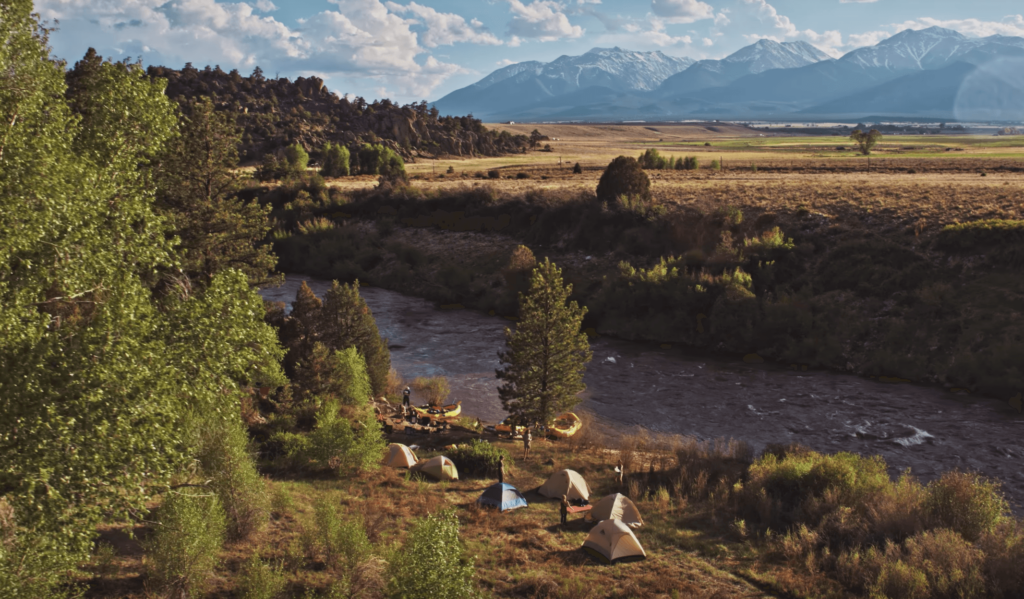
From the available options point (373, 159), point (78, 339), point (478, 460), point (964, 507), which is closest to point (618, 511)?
point (478, 460)

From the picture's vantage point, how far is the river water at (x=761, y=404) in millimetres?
30297

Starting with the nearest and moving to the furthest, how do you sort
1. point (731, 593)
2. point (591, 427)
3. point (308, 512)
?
point (731, 593) → point (308, 512) → point (591, 427)

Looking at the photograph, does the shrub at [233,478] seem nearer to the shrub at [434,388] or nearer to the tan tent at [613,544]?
the tan tent at [613,544]

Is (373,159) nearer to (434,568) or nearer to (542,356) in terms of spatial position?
(542,356)

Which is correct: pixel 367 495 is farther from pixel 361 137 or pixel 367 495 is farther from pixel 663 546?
pixel 361 137

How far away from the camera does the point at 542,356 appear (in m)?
30.1

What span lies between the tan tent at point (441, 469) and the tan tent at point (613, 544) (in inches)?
299

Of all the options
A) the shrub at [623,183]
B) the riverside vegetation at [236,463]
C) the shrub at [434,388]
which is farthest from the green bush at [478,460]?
the shrub at [623,183]

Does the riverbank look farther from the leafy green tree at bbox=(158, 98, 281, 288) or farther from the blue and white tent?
the leafy green tree at bbox=(158, 98, 281, 288)

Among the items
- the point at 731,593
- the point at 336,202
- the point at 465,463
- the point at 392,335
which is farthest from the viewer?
the point at 336,202

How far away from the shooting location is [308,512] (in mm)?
21016

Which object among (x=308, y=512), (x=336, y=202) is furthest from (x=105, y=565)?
(x=336, y=202)

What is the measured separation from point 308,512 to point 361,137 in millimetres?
136751

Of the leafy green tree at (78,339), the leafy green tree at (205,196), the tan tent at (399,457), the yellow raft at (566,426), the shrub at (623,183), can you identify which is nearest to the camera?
the leafy green tree at (78,339)
